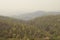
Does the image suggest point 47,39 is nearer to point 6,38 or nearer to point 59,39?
point 59,39

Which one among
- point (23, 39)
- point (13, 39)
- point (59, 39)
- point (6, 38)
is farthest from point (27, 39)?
point (59, 39)

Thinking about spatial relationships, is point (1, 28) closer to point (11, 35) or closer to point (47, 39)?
point (11, 35)

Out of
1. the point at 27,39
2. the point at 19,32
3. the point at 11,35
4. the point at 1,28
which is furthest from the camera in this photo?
the point at 1,28

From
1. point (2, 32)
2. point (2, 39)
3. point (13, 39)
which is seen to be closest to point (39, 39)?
point (13, 39)

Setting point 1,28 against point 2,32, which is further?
point 1,28

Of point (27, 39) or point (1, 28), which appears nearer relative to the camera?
point (27, 39)

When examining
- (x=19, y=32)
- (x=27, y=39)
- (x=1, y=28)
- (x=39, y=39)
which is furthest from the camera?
(x=1, y=28)

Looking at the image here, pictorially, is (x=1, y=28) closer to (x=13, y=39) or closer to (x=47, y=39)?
(x=13, y=39)

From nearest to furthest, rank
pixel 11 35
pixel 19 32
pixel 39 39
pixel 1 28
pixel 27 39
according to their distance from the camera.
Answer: pixel 27 39, pixel 39 39, pixel 11 35, pixel 19 32, pixel 1 28
